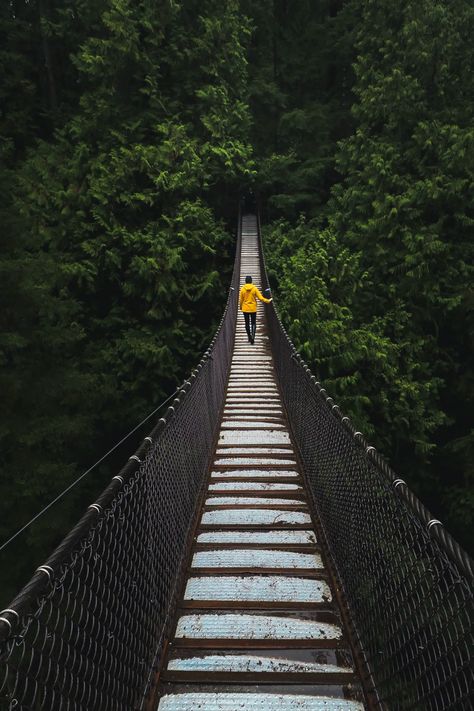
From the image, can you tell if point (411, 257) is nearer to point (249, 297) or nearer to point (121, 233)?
point (249, 297)

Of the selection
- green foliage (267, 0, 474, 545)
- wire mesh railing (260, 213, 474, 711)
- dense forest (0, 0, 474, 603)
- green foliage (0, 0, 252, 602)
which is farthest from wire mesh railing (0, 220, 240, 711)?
green foliage (0, 0, 252, 602)

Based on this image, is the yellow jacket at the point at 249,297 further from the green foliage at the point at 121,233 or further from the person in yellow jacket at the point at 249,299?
the green foliage at the point at 121,233

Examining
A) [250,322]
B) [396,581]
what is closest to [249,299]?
[250,322]

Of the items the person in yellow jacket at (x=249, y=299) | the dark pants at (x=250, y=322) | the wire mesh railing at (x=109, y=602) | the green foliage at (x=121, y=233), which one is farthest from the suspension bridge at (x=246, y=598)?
the green foliage at (x=121, y=233)

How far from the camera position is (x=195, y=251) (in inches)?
488

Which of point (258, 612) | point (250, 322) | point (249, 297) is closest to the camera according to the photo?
point (258, 612)

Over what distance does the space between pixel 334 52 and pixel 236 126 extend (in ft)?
22.7

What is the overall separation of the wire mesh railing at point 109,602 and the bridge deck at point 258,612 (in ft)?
0.49

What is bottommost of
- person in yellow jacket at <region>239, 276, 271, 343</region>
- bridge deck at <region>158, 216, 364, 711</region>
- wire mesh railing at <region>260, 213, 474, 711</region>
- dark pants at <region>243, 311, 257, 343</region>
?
bridge deck at <region>158, 216, 364, 711</region>

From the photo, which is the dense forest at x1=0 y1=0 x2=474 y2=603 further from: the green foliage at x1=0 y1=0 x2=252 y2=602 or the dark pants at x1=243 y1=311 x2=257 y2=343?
the dark pants at x1=243 y1=311 x2=257 y2=343

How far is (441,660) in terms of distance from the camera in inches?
53.4

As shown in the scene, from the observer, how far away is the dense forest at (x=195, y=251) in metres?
8.98

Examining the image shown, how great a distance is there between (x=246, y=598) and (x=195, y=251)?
11.0m

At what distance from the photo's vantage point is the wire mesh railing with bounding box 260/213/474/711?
1265mm
